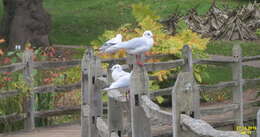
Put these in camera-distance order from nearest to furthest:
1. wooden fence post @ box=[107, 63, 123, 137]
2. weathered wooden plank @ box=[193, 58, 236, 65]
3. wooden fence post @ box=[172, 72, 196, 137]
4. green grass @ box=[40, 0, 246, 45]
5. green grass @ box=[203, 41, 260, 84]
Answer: wooden fence post @ box=[172, 72, 196, 137]
wooden fence post @ box=[107, 63, 123, 137]
weathered wooden plank @ box=[193, 58, 236, 65]
green grass @ box=[203, 41, 260, 84]
green grass @ box=[40, 0, 246, 45]

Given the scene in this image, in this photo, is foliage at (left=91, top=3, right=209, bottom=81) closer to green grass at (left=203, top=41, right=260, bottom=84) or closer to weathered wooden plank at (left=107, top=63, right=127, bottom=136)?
green grass at (left=203, top=41, right=260, bottom=84)

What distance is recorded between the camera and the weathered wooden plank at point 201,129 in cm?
385

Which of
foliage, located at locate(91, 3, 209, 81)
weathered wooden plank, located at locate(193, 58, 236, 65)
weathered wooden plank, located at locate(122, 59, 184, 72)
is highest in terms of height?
foliage, located at locate(91, 3, 209, 81)

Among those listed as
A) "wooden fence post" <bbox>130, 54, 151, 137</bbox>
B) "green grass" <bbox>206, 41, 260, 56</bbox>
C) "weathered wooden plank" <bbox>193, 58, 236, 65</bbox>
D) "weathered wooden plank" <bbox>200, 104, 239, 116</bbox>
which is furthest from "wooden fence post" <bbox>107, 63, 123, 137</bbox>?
"green grass" <bbox>206, 41, 260, 56</bbox>

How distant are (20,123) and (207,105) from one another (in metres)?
4.10

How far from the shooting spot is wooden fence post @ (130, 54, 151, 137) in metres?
5.71

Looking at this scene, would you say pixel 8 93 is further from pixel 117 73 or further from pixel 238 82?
pixel 238 82

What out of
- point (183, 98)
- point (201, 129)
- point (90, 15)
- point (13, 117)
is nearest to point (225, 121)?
point (13, 117)

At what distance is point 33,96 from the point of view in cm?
1059

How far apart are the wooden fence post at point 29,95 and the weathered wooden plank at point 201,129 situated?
20.2 ft

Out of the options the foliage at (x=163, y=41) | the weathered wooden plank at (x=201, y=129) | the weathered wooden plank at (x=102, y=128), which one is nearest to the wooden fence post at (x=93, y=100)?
the weathered wooden plank at (x=102, y=128)

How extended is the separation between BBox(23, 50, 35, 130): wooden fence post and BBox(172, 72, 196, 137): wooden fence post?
606cm

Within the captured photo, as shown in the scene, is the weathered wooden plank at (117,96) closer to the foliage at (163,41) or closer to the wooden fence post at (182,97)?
the wooden fence post at (182,97)

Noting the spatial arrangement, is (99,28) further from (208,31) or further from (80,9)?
(80,9)
